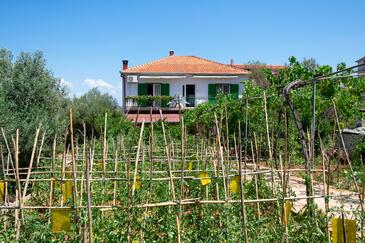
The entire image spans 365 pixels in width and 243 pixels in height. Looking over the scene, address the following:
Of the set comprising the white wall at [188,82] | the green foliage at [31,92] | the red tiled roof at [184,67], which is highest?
Result: the red tiled roof at [184,67]

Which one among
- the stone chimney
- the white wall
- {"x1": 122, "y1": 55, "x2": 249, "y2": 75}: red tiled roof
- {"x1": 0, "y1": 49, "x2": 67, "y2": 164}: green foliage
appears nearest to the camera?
{"x1": 0, "y1": 49, "x2": 67, "y2": 164}: green foliage

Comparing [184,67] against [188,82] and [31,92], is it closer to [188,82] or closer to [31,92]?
[188,82]

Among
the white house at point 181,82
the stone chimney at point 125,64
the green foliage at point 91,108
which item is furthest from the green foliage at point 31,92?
the stone chimney at point 125,64

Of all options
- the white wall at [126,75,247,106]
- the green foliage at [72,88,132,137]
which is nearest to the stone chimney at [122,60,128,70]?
the white wall at [126,75,247,106]

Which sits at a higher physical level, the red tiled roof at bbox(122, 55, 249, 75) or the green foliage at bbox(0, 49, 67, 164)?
the red tiled roof at bbox(122, 55, 249, 75)

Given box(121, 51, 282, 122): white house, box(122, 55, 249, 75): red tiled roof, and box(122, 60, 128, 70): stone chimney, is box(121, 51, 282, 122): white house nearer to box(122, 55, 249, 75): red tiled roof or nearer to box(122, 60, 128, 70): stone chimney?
box(122, 55, 249, 75): red tiled roof

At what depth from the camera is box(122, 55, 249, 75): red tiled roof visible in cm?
2622

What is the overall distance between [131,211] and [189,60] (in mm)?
25205

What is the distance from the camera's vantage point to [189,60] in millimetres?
28391

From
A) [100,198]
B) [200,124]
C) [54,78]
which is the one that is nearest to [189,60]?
[200,124]

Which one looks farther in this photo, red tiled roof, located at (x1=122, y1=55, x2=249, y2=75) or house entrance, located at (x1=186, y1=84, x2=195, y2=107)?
red tiled roof, located at (x1=122, y1=55, x2=249, y2=75)

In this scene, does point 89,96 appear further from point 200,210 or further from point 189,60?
point 200,210

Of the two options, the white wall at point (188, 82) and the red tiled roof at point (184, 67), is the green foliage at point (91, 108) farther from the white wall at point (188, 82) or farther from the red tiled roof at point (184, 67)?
the red tiled roof at point (184, 67)

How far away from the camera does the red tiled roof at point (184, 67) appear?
26219 mm
